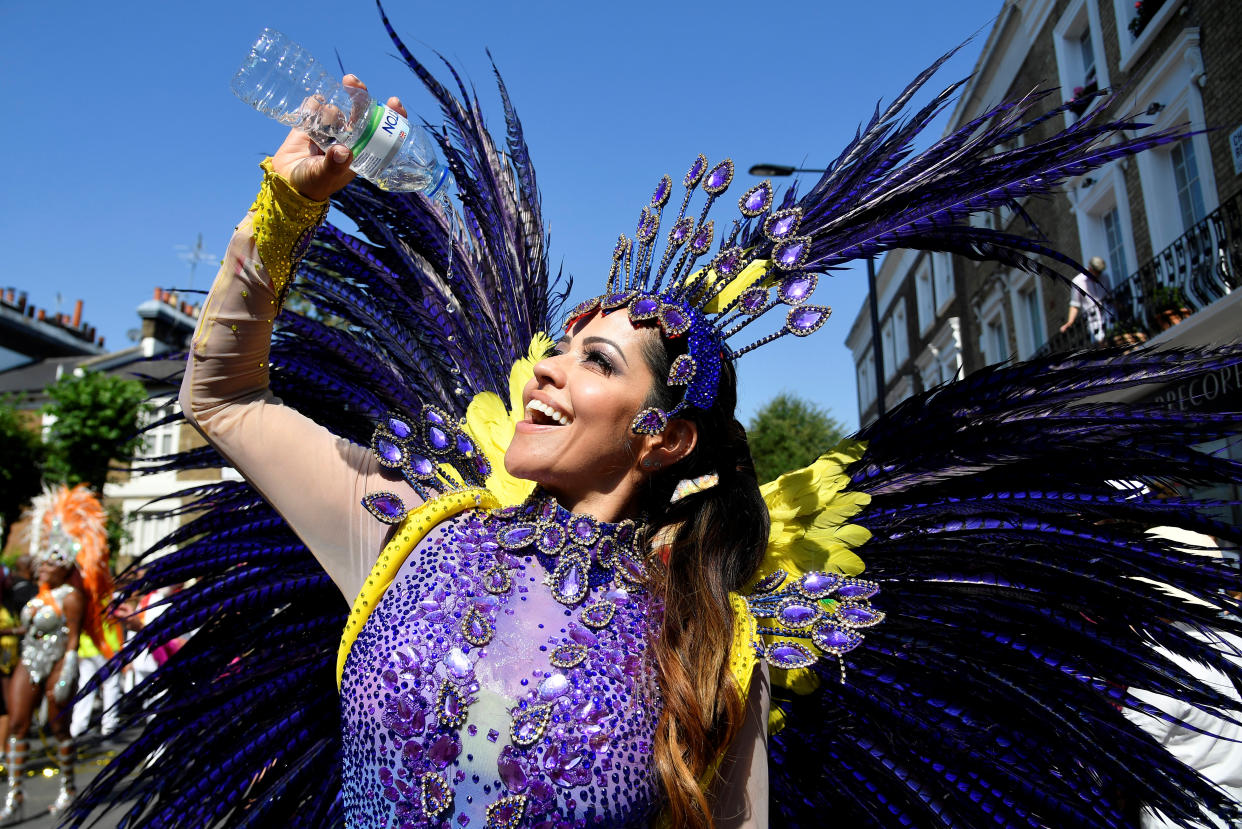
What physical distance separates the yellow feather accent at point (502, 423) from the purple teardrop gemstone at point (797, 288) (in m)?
0.62

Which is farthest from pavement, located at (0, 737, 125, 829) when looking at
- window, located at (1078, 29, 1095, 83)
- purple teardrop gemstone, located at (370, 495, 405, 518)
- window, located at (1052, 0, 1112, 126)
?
window, located at (1078, 29, 1095, 83)

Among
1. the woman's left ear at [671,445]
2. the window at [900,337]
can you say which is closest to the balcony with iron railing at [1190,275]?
the woman's left ear at [671,445]

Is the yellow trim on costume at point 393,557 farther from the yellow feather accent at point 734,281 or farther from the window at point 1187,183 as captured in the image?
the window at point 1187,183

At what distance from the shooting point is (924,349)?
981 inches

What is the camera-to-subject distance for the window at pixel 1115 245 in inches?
496

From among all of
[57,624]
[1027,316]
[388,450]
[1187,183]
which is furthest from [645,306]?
[1027,316]

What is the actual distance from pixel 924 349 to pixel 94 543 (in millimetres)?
21533

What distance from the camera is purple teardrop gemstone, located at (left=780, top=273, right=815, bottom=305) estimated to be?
213 centimetres

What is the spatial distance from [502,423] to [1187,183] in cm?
1069

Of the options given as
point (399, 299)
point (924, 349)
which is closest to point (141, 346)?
point (924, 349)

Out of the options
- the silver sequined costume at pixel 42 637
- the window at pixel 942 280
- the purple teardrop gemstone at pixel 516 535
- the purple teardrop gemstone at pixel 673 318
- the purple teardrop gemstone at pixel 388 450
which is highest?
the window at pixel 942 280

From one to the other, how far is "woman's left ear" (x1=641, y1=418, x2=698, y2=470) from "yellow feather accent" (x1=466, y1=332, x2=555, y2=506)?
330 millimetres

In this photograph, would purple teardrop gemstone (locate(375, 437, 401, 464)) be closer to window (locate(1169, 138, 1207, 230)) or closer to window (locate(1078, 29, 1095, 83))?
window (locate(1169, 138, 1207, 230))

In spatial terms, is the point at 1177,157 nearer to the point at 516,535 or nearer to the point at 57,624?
the point at 516,535
